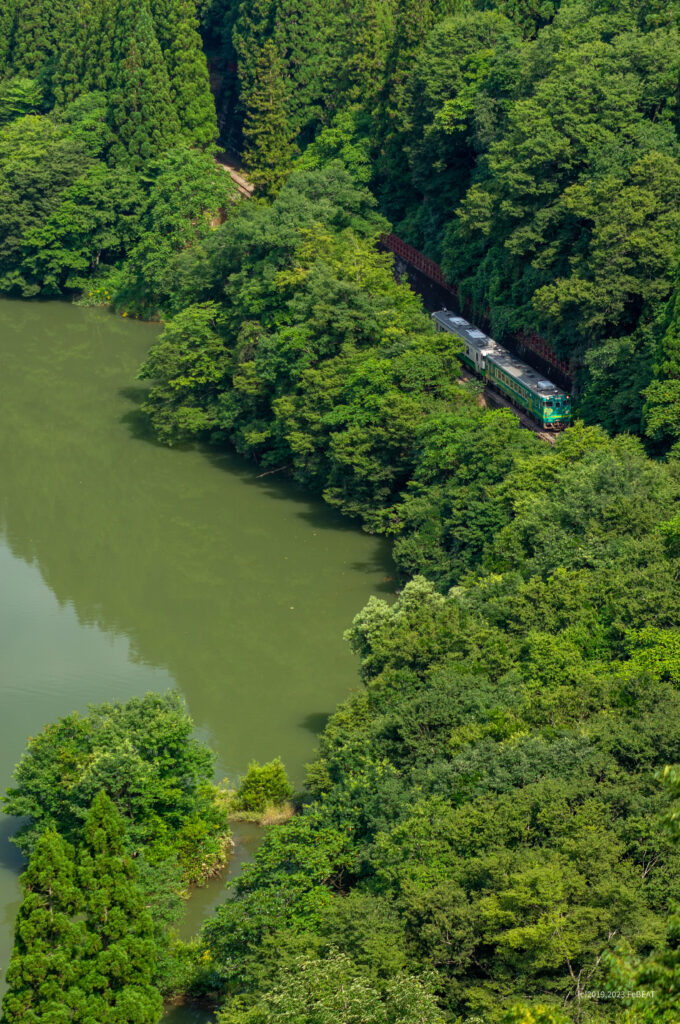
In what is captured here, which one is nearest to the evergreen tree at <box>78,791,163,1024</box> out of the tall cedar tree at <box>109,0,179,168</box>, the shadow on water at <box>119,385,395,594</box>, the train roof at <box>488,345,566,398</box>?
the shadow on water at <box>119,385,395,594</box>

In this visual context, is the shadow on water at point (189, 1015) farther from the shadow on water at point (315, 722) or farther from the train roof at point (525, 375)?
the train roof at point (525, 375)

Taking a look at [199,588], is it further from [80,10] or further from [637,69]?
[80,10]

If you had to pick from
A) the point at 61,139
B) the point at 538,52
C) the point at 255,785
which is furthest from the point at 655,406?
the point at 61,139

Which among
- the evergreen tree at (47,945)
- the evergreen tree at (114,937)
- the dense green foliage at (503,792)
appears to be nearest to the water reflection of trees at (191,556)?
the dense green foliage at (503,792)

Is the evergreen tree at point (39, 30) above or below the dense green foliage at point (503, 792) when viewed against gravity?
above

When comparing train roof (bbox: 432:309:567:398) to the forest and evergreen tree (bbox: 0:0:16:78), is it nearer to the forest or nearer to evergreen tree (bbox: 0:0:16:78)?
the forest

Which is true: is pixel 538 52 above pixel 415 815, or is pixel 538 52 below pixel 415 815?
above
